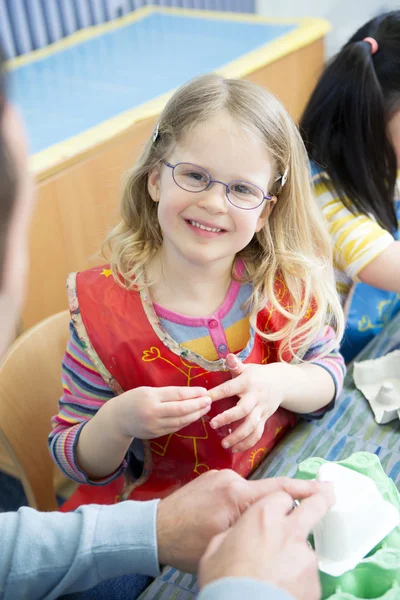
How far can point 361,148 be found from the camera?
1.17 meters

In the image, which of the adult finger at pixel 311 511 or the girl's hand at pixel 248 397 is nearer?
the adult finger at pixel 311 511

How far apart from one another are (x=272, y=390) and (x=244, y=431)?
93 millimetres

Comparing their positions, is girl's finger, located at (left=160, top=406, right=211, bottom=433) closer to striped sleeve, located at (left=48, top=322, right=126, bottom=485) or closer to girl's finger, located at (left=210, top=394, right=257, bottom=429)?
girl's finger, located at (left=210, top=394, right=257, bottom=429)

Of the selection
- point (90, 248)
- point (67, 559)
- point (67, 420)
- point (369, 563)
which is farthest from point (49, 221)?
point (369, 563)

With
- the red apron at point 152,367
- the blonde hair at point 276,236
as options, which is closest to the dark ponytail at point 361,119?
the blonde hair at point 276,236

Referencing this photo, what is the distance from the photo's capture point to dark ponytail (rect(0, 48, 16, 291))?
38 centimetres

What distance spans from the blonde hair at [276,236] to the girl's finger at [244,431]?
0.15m

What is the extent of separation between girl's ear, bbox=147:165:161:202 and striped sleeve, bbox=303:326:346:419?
35 centimetres

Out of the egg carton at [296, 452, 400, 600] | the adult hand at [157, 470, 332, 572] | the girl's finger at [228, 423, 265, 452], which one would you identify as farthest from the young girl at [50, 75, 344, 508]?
the egg carton at [296, 452, 400, 600]

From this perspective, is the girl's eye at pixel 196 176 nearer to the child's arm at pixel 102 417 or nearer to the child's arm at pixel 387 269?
the child's arm at pixel 102 417

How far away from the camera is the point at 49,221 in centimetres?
167

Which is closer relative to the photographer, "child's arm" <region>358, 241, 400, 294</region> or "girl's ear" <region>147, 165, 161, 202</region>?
"girl's ear" <region>147, 165, 161, 202</region>

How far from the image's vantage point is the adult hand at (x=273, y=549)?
0.53m

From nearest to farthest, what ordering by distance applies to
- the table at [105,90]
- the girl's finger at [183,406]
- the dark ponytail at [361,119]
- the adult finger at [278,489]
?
Result: the adult finger at [278,489], the girl's finger at [183,406], the dark ponytail at [361,119], the table at [105,90]
